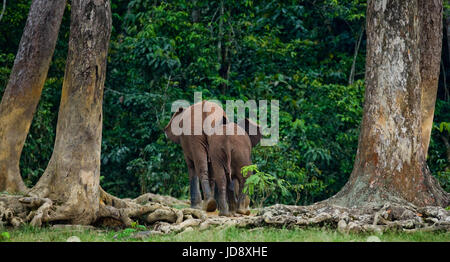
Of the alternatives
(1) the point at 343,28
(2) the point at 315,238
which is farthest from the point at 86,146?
(1) the point at 343,28

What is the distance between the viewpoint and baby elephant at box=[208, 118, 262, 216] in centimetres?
997

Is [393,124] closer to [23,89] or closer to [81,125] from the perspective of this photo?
[81,125]

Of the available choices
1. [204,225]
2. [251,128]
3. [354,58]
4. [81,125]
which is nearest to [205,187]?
[251,128]

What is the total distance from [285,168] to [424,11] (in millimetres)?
5482

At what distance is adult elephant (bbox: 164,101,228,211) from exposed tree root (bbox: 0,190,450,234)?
2023 millimetres

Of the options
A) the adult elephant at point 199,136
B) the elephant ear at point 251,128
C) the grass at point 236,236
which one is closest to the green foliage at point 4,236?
the grass at point 236,236

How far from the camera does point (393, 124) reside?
8352mm

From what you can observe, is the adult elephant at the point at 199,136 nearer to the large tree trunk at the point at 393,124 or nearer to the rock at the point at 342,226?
the large tree trunk at the point at 393,124

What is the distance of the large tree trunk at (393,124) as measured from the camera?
27.2 feet

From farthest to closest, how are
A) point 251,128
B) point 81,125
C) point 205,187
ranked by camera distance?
point 251,128 < point 205,187 < point 81,125

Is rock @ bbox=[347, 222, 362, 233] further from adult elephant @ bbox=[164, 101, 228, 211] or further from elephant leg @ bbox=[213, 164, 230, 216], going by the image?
adult elephant @ bbox=[164, 101, 228, 211]

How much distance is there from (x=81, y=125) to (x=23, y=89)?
260 cm

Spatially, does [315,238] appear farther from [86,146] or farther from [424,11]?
[424,11]

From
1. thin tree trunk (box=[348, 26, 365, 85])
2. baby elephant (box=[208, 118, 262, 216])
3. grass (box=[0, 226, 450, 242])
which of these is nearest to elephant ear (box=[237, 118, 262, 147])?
baby elephant (box=[208, 118, 262, 216])
